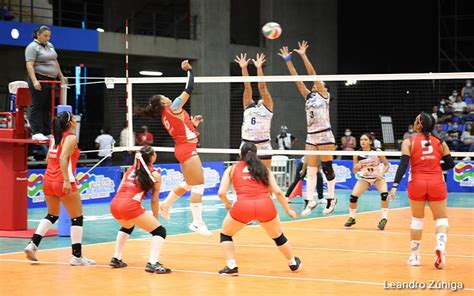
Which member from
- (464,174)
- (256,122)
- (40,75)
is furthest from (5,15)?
(464,174)

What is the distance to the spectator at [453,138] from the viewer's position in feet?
95.0

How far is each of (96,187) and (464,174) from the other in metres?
Answer: 12.4

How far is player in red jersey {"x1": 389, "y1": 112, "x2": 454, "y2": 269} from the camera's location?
10836mm

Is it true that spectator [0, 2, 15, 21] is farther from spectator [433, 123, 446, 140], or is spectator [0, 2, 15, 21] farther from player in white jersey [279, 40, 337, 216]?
spectator [433, 123, 446, 140]

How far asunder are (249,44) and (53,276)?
95.1 ft

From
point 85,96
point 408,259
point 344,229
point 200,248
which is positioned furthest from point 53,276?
point 85,96

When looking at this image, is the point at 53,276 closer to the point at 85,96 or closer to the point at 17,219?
the point at 17,219

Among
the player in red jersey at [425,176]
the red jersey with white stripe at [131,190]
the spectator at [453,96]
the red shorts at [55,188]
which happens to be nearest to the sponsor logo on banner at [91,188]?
the red shorts at [55,188]

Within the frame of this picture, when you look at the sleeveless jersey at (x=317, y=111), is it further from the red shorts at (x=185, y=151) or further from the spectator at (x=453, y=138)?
the spectator at (x=453, y=138)

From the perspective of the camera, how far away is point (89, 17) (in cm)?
3641

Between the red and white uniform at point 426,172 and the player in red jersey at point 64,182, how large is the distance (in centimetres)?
446

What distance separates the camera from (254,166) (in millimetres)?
10109

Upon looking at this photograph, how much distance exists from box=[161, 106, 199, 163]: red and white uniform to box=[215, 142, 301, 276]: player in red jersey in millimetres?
2512

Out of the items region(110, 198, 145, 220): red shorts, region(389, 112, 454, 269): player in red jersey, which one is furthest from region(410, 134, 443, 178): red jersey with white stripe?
region(110, 198, 145, 220): red shorts
